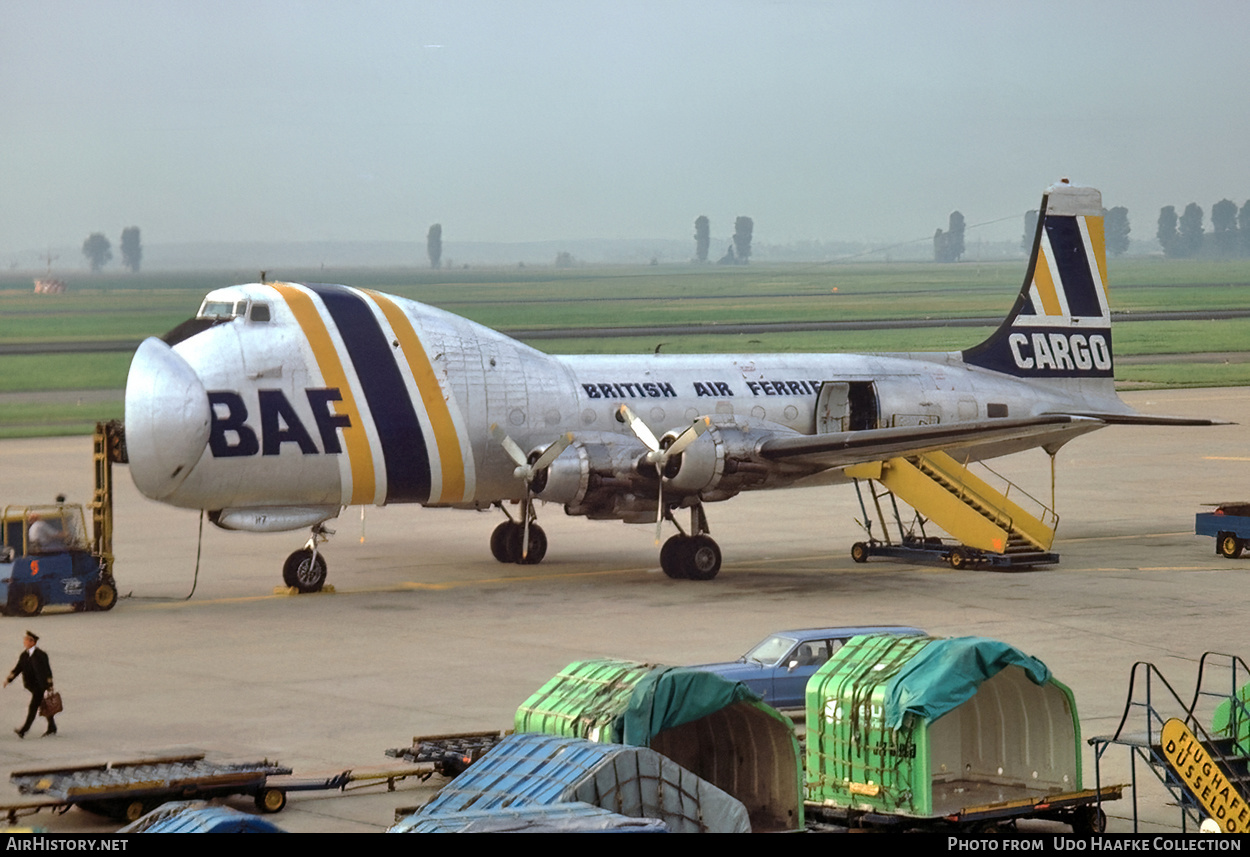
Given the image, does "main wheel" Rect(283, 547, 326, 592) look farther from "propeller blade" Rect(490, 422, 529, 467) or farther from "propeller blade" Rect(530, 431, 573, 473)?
"propeller blade" Rect(530, 431, 573, 473)

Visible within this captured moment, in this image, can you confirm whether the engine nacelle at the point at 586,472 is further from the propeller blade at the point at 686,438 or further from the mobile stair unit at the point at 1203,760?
the mobile stair unit at the point at 1203,760

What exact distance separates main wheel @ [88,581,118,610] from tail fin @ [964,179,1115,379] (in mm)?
19262

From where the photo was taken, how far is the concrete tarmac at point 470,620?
1886 centimetres

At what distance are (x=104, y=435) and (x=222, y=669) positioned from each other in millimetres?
6748

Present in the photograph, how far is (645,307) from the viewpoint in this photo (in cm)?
12850

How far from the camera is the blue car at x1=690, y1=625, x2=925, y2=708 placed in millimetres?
19594

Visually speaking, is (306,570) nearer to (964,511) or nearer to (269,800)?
(964,511)

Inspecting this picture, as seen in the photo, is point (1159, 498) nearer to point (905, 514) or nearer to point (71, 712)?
point (905, 514)

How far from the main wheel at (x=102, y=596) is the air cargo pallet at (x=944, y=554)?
14.4 metres

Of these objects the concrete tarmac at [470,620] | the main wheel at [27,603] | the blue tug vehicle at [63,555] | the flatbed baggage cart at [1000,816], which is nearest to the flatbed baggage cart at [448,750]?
the concrete tarmac at [470,620]

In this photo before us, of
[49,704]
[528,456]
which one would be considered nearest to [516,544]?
[528,456]

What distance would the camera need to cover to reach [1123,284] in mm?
175625
